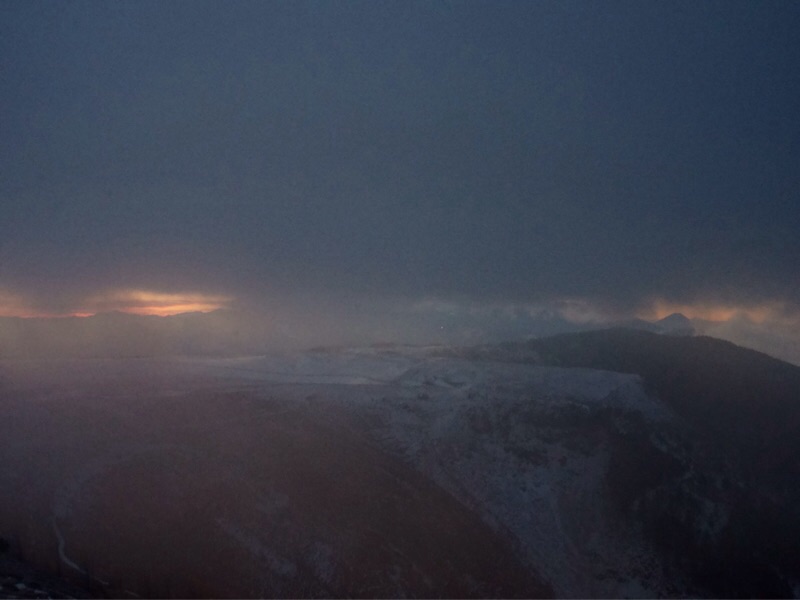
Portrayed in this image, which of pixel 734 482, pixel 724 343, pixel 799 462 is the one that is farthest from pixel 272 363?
pixel 724 343

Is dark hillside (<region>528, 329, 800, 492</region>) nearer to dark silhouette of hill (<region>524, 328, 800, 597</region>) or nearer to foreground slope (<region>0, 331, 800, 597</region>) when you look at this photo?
dark silhouette of hill (<region>524, 328, 800, 597</region>)

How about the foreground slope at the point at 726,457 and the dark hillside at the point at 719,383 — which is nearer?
the foreground slope at the point at 726,457

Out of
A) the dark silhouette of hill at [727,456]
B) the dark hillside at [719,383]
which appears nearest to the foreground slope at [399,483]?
the dark silhouette of hill at [727,456]

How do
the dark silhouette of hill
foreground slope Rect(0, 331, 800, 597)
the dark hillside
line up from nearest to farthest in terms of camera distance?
foreground slope Rect(0, 331, 800, 597), the dark silhouette of hill, the dark hillside

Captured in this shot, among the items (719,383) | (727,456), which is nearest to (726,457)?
(727,456)

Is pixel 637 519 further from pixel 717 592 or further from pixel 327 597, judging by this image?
pixel 327 597

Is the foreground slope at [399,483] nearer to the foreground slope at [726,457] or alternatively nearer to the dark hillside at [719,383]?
the foreground slope at [726,457]

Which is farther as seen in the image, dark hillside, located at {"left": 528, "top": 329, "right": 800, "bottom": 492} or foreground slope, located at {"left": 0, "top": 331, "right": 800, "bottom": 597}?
dark hillside, located at {"left": 528, "top": 329, "right": 800, "bottom": 492}

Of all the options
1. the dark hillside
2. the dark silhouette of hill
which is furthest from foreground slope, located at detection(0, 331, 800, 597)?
the dark hillside

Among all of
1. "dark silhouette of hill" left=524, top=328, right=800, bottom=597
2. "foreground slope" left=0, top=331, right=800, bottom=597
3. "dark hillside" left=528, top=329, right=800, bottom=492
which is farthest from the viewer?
"dark hillside" left=528, top=329, right=800, bottom=492

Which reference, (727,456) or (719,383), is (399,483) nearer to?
(727,456)

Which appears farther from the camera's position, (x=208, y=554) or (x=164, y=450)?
(x=164, y=450)
